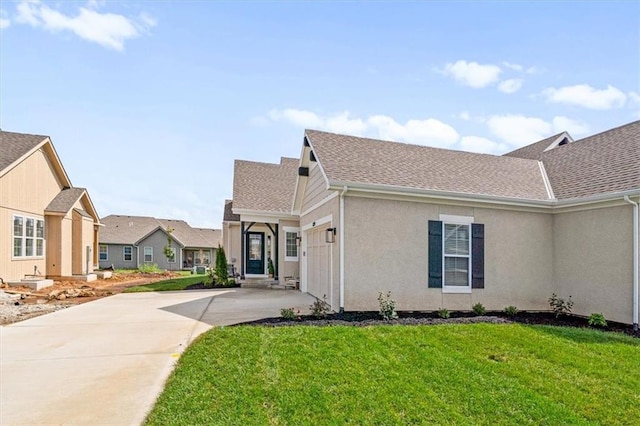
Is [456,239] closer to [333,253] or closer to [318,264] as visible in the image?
[333,253]

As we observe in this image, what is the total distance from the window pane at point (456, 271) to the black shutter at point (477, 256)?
19 cm

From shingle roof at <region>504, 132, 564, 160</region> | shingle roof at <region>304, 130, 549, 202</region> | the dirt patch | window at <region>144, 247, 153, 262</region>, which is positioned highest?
shingle roof at <region>504, 132, 564, 160</region>

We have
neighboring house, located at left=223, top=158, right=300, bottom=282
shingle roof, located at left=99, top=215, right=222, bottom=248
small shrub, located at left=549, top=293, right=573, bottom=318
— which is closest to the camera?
small shrub, located at left=549, top=293, right=573, bottom=318

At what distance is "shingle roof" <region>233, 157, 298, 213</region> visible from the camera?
641 inches

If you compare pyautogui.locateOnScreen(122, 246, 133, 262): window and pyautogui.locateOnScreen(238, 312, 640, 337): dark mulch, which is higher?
pyautogui.locateOnScreen(238, 312, 640, 337): dark mulch

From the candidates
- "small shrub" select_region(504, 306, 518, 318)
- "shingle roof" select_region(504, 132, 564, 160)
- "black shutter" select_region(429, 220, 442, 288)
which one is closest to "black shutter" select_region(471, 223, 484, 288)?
"small shrub" select_region(504, 306, 518, 318)

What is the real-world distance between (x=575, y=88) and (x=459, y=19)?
21.0ft

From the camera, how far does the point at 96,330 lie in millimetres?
7438

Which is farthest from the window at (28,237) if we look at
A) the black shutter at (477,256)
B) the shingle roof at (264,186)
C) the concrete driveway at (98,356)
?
the black shutter at (477,256)

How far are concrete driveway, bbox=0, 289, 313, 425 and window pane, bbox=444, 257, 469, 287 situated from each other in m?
3.87

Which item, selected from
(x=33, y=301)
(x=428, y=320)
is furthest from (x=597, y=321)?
(x=33, y=301)

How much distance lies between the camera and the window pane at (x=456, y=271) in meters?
9.42

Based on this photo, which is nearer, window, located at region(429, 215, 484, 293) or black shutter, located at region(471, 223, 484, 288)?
window, located at region(429, 215, 484, 293)

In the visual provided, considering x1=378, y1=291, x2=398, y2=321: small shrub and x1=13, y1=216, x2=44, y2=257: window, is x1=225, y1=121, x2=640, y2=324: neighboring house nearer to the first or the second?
x1=378, y1=291, x2=398, y2=321: small shrub
